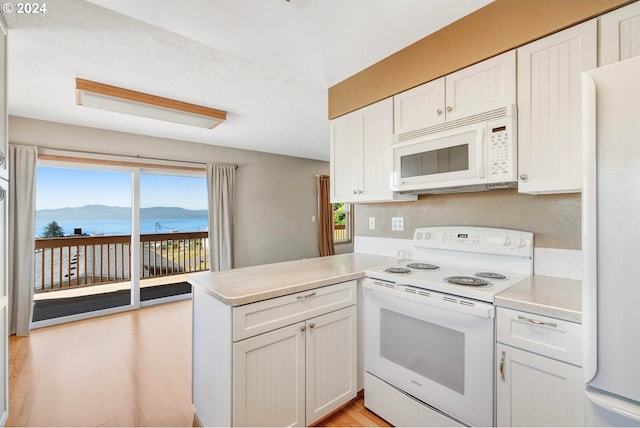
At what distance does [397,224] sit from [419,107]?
3.21ft

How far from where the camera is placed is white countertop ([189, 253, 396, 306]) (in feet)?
4.71

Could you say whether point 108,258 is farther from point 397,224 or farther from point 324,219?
point 397,224

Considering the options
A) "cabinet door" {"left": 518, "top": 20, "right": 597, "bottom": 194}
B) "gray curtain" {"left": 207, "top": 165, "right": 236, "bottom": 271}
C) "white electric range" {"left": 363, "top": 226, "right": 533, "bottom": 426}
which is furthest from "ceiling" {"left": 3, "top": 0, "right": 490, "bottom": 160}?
"gray curtain" {"left": 207, "top": 165, "right": 236, "bottom": 271}

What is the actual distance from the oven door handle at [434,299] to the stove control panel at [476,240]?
0.60 metres

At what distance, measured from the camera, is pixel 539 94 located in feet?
4.84

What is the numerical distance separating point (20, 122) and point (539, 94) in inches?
192

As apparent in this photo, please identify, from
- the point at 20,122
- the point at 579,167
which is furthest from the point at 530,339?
the point at 20,122

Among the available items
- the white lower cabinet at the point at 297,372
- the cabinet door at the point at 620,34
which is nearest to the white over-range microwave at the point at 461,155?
the cabinet door at the point at 620,34

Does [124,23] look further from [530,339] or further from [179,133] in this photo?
[530,339]

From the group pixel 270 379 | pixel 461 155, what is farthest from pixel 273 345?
pixel 461 155

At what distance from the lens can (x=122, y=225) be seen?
4.25 metres

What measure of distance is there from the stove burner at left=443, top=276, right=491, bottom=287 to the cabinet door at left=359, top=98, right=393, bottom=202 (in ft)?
2.57

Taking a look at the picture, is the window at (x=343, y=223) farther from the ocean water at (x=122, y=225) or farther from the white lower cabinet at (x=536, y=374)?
the white lower cabinet at (x=536, y=374)

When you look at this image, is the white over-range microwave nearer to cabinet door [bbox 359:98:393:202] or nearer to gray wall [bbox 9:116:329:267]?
cabinet door [bbox 359:98:393:202]
